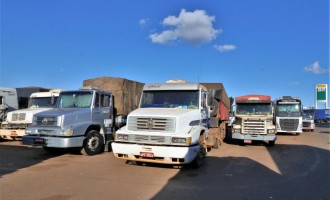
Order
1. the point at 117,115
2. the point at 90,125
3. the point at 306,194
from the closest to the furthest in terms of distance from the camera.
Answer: the point at 306,194
the point at 90,125
the point at 117,115

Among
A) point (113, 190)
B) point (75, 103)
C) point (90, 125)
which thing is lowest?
point (113, 190)

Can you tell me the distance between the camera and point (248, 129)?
1625 cm

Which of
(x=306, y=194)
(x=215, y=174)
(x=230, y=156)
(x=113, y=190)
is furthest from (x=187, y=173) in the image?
(x=230, y=156)

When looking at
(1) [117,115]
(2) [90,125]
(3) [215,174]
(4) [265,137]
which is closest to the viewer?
(3) [215,174]

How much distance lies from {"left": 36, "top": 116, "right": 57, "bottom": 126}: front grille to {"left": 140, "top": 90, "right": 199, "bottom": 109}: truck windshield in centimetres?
321

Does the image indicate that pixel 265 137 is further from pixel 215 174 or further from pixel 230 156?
pixel 215 174

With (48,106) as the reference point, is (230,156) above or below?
below

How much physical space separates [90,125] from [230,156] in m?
5.61

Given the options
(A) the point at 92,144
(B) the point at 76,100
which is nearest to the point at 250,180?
(A) the point at 92,144

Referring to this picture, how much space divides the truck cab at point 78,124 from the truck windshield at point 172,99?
2413mm

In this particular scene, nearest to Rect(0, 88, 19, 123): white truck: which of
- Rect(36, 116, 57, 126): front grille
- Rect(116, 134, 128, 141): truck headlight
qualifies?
Rect(36, 116, 57, 126): front grille

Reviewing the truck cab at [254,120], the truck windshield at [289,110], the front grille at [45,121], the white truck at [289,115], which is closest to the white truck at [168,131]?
the front grille at [45,121]

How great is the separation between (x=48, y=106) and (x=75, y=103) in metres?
4.30

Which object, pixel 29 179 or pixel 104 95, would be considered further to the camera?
pixel 104 95
